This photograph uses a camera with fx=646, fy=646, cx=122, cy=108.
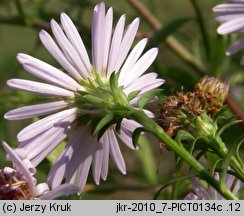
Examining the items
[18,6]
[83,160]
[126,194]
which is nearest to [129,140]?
[83,160]

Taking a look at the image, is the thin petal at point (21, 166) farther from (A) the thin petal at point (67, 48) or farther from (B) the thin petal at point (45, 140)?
(A) the thin petal at point (67, 48)

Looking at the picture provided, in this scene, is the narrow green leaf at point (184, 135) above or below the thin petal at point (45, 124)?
below

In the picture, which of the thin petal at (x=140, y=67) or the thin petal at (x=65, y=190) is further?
the thin petal at (x=140, y=67)

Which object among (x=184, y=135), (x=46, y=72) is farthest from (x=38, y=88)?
(x=184, y=135)

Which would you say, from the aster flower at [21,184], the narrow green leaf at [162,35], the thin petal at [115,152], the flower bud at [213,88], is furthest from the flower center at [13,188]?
the narrow green leaf at [162,35]

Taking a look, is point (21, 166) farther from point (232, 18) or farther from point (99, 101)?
point (232, 18)

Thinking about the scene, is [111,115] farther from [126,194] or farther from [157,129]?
[126,194]
